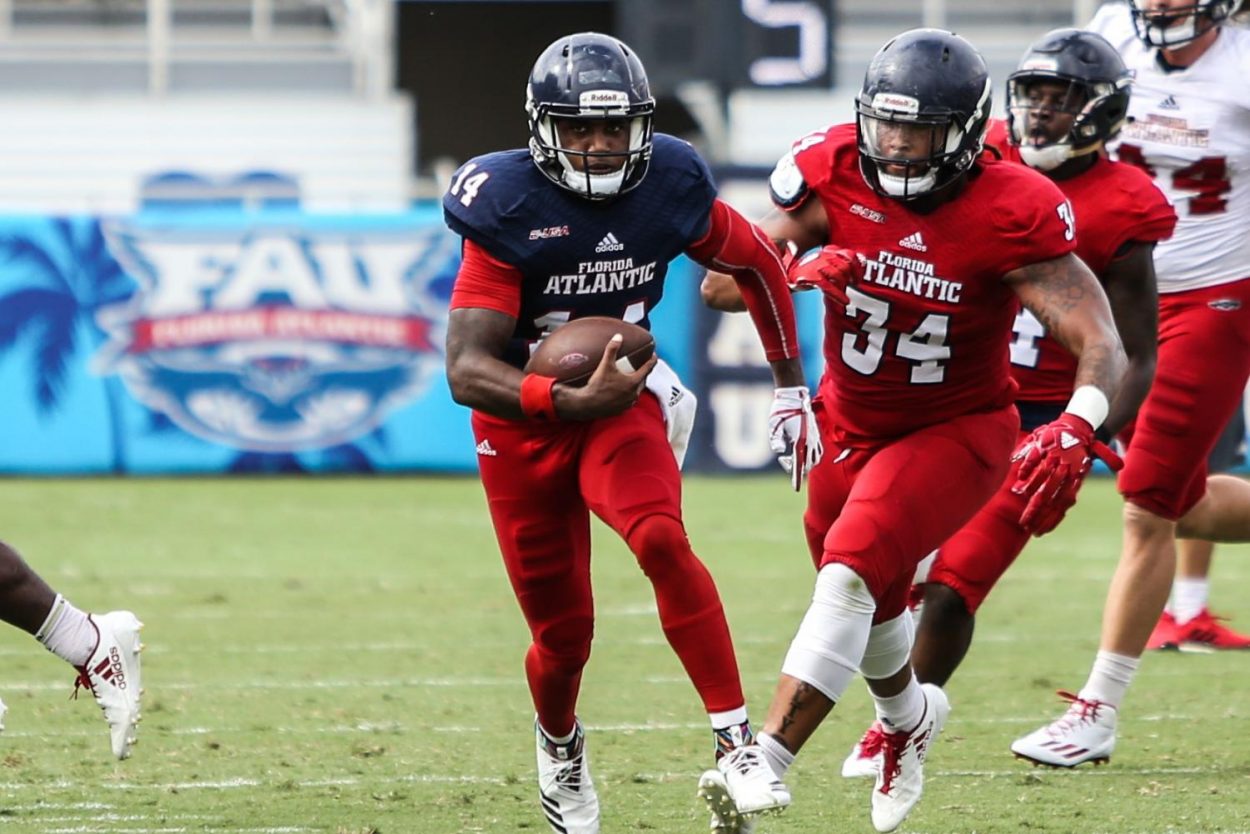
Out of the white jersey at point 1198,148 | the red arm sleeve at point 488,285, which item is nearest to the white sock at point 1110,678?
the white jersey at point 1198,148

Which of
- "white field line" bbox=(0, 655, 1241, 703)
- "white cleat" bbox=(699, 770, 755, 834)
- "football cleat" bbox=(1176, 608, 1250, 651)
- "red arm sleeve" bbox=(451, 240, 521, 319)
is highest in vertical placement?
"red arm sleeve" bbox=(451, 240, 521, 319)

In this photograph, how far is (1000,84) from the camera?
780 inches

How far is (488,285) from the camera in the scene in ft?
13.9

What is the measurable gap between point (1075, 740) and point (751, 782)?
56.9 inches

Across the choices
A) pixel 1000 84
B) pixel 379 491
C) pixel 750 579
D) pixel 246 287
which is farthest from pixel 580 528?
pixel 1000 84

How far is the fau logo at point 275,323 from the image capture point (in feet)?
41.4

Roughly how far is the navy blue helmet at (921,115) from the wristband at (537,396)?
868 millimetres

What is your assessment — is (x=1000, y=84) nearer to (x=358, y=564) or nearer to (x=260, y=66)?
(x=260, y=66)

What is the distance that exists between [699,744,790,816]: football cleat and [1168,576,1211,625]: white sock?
11.2ft

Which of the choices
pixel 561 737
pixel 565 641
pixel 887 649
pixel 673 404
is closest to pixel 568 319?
pixel 673 404

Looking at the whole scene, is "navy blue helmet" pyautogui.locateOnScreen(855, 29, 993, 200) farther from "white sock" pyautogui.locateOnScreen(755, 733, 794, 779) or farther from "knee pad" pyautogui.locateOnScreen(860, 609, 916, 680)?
"white sock" pyautogui.locateOnScreen(755, 733, 794, 779)

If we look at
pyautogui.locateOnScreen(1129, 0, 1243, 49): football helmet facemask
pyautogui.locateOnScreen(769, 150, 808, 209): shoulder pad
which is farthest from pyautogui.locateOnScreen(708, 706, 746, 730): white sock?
pyautogui.locateOnScreen(1129, 0, 1243, 49): football helmet facemask

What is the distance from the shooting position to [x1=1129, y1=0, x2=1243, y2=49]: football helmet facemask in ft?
18.3

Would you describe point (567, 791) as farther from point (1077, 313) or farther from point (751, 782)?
point (1077, 313)
